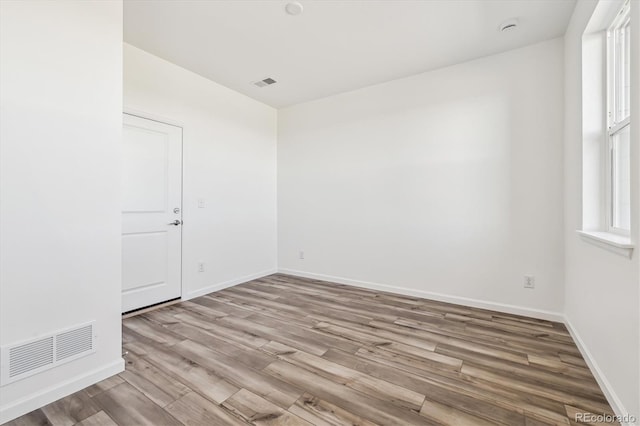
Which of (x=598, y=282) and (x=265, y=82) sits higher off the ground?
(x=265, y=82)

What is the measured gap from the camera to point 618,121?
191 centimetres

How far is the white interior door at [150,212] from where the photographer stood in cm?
292

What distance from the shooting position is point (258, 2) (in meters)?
2.24

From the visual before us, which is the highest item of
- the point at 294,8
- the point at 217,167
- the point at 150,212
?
the point at 294,8

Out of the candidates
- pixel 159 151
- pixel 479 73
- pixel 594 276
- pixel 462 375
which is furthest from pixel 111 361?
pixel 479 73

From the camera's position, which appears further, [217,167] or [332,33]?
[217,167]

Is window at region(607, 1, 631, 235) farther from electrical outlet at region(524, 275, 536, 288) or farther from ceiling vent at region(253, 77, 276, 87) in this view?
ceiling vent at region(253, 77, 276, 87)

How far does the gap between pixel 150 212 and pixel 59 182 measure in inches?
58.3

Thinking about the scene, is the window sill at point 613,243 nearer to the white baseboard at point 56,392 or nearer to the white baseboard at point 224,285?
the white baseboard at point 56,392

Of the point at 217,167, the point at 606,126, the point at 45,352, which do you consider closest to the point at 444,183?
the point at 606,126

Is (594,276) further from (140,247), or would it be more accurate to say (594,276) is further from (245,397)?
(140,247)

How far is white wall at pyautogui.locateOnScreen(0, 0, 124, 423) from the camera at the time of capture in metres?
1.51

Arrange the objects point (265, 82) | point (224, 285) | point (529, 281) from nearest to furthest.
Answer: point (529, 281) → point (265, 82) → point (224, 285)

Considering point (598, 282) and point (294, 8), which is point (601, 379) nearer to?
point (598, 282)
